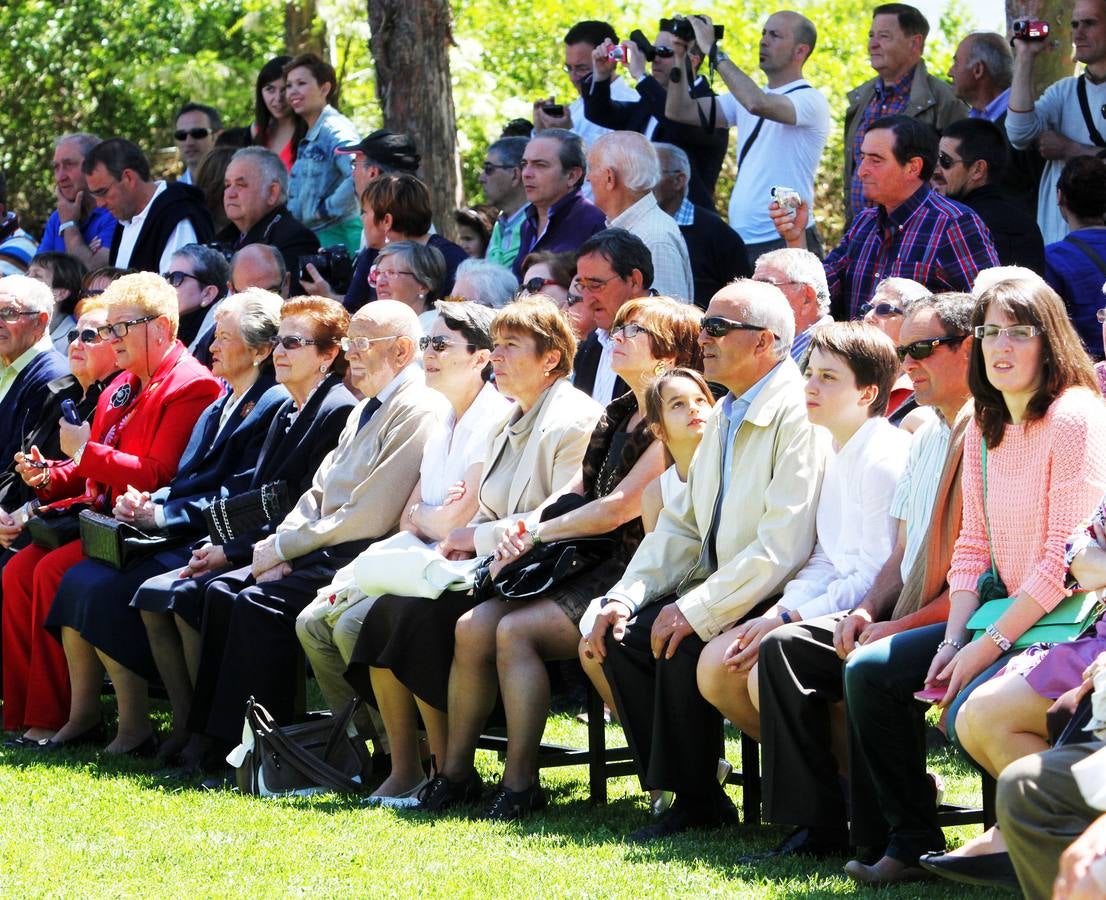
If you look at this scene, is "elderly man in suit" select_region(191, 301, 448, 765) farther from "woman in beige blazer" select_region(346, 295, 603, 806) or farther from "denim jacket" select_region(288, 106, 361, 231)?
"denim jacket" select_region(288, 106, 361, 231)

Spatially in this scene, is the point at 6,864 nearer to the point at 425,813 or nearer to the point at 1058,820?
the point at 425,813

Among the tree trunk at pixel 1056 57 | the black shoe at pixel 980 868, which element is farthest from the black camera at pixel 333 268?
the black shoe at pixel 980 868

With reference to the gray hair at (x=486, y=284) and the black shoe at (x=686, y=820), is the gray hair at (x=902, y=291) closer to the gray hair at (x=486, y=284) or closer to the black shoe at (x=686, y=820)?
the black shoe at (x=686, y=820)

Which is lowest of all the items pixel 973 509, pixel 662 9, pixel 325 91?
pixel 973 509

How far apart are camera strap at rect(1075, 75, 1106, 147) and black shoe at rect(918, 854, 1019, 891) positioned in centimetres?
536

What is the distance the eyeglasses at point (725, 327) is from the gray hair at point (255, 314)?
9.50 feet

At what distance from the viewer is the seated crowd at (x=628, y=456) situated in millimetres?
5031

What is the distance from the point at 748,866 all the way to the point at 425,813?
4.87 feet

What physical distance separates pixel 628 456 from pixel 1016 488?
1892mm

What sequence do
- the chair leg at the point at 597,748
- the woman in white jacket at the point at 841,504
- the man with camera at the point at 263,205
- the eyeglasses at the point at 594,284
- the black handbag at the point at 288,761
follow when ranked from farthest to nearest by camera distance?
the man with camera at the point at 263,205 < the eyeglasses at the point at 594,284 < the black handbag at the point at 288,761 < the chair leg at the point at 597,748 < the woman in white jacket at the point at 841,504

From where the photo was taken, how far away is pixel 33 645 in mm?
8445

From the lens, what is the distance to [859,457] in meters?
5.66

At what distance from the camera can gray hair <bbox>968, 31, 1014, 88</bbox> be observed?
9.69 m

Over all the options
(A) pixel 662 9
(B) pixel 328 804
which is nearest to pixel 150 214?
(B) pixel 328 804
